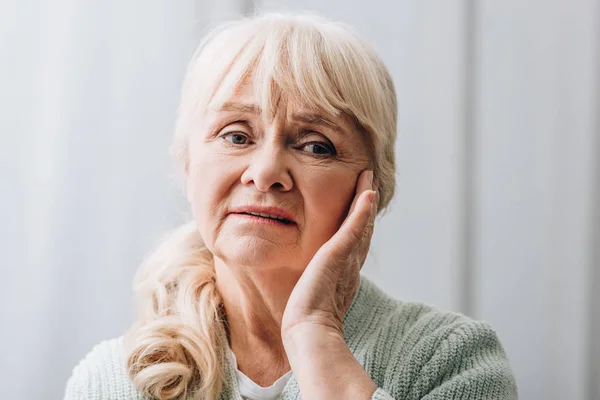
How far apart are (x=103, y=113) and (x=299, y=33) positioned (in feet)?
2.22

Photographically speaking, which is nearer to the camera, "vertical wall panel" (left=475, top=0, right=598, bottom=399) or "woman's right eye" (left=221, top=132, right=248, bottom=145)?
"woman's right eye" (left=221, top=132, right=248, bottom=145)

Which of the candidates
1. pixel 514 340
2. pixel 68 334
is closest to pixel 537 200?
pixel 514 340

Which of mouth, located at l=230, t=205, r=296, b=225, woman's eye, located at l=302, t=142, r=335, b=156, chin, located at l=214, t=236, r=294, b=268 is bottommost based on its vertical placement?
chin, located at l=214, t=236, r=294, b=268

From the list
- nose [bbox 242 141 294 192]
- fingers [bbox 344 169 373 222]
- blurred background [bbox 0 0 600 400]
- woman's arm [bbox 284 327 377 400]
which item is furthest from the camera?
blurred background [bbox 0 0 600 400]

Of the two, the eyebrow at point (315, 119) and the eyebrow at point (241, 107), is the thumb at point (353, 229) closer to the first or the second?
the eyebrow at point (315, 119)

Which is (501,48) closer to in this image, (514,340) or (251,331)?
(514,340)

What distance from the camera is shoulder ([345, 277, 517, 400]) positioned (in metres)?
1.36

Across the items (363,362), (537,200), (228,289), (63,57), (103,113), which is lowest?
(363,362)

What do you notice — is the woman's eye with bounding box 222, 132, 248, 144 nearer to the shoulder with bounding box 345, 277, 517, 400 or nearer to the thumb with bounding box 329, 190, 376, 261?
the thumb with bounding box 329, 190, 376, 261

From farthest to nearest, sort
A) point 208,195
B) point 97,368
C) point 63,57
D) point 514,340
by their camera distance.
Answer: point 514,340 → point 63,57 → point 97,368 → point 208,195

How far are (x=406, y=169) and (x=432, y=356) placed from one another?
27.5 inches

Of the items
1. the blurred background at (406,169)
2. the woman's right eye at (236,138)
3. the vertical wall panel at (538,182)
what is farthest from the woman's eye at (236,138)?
the vertical wall panel at (538,182)

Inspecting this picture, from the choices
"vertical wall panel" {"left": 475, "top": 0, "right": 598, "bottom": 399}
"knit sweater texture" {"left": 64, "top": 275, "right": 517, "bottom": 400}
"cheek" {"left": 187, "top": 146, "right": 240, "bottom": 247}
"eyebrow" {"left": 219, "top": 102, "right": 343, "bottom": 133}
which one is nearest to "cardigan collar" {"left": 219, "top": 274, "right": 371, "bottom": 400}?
"knit sweater texture" {"left": 64, "top": 275, "right": 517, "bottom": 400}

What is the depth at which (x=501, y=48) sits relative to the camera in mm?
1928
